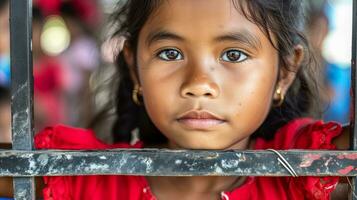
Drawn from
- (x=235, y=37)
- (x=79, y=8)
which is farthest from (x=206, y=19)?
(x=79, y=8)

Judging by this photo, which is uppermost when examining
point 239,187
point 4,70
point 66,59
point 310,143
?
point 66,59

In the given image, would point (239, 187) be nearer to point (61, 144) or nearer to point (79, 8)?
point (61, 144)

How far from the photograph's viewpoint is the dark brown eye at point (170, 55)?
4.48ft

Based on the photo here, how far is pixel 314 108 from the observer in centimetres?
186

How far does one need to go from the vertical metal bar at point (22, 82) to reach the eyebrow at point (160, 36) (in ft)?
1.33

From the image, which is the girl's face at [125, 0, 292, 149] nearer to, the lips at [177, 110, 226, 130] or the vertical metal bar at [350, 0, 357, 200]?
the lips at [177, 110, 226, 130]

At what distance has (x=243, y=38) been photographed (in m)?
1.34

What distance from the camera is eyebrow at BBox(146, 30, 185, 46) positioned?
1354mm

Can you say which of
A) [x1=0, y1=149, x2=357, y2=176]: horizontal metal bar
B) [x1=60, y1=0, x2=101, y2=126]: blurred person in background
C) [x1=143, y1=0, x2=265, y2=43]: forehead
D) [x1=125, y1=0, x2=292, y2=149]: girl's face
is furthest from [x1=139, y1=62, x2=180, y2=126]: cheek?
[x1=60, y1=0, x2=101, y2=126]: blurred person in background

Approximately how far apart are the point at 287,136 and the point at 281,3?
33cm

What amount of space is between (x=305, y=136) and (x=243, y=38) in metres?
0.27

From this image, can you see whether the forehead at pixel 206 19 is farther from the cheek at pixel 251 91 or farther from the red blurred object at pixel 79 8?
the red blurred object at pixel 79 8

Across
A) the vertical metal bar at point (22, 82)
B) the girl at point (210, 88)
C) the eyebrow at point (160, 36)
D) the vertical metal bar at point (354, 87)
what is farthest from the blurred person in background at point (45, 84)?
the vertical metal bar at point (354, 87)

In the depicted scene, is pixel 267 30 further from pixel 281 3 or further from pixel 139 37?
pixel 139 37
